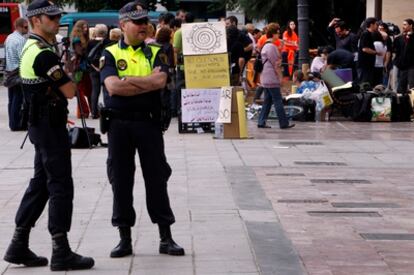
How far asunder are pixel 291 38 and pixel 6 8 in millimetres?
23685

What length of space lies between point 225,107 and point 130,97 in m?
7.94

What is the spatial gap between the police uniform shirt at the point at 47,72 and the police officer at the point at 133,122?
16.6 inches

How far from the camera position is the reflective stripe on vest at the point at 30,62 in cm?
676

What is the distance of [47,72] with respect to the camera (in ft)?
22.1

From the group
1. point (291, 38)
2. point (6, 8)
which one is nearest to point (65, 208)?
point (291, 38)

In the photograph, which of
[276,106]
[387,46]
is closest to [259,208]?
[276,106]

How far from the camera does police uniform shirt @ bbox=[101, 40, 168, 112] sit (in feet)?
23.4

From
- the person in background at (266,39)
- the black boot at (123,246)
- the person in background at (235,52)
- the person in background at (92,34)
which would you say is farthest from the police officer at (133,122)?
the person in background at (92,34)

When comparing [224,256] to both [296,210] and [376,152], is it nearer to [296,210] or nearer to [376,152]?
[296,210]

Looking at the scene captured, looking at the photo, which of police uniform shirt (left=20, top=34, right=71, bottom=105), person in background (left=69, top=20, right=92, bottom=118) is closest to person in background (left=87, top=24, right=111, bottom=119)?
person in background (left=69, top=20, right=92, bottom=118)

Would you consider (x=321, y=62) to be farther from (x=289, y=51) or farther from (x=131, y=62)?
(x=131, y=62)

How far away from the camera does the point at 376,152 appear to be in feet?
45.6

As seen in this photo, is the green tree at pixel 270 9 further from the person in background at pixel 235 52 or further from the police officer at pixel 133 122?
the police officer at pixel 133 122

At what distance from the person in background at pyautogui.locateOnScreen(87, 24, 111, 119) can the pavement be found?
3030 millimetres
